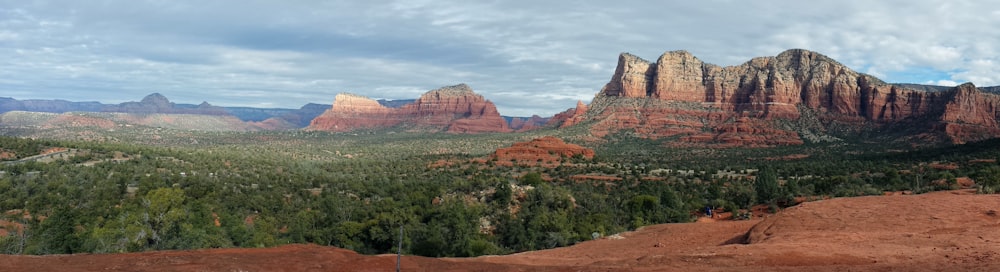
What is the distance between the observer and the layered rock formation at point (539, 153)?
79.6 metres

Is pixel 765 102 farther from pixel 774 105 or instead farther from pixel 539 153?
pixel 539 153

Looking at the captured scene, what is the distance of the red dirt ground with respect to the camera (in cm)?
1295

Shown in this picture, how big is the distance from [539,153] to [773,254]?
70.0m

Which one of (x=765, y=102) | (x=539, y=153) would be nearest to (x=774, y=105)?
(x=765, y=102)

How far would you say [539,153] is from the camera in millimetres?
84438

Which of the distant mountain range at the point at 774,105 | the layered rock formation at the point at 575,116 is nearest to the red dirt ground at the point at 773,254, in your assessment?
the distant mountain range at the point at 774,105

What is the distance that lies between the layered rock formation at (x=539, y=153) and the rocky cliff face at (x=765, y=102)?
35.2 metres

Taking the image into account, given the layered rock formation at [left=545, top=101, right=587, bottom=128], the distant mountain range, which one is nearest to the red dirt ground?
the distant mountain range

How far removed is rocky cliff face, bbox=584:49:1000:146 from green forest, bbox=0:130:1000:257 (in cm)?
4403

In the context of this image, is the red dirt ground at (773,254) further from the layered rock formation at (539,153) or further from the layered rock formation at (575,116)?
the layered rock formation at (575,116)

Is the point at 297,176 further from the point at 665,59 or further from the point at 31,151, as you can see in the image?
the point at 665,59

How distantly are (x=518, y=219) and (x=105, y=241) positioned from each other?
20869 mm

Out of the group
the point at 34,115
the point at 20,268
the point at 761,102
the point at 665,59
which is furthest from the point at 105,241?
the point at 34,115

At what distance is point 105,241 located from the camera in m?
25.1
